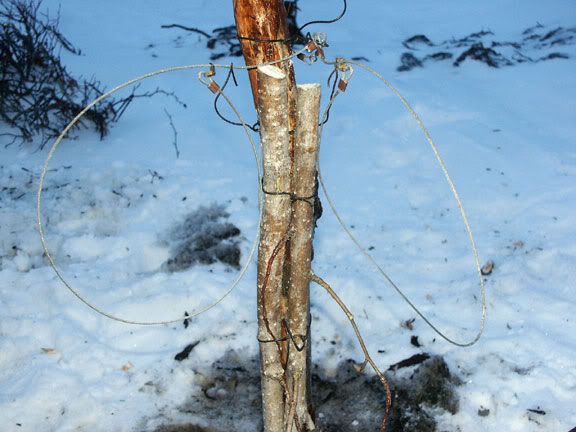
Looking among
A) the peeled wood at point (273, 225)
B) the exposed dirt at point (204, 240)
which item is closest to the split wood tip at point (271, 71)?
the peeled wood at point (273, 225)

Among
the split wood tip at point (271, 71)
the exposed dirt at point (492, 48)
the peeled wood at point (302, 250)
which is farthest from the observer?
the exposed dirt at point (492, 48)

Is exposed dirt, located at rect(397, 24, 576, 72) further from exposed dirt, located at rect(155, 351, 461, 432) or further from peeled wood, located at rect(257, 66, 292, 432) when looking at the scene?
peeled wood, located at rect(257, 66, 292, 432)

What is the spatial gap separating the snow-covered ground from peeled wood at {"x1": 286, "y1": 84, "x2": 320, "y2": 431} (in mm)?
817

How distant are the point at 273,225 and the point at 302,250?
18 cm

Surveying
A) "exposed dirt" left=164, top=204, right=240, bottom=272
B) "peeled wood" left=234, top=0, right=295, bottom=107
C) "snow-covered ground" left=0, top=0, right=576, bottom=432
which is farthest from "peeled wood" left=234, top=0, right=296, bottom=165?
"exposed dirt" left=164, top=204, right=240, bottom=272

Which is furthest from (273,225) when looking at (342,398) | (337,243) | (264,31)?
(337,243)

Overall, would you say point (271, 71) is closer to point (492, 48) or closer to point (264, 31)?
point (264, 31)

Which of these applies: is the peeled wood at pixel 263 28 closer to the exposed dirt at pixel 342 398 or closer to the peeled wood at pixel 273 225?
the peeled wood at pixel 273 225

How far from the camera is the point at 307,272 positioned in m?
2.21

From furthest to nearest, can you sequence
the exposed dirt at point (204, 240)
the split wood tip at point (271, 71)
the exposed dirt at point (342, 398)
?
the exposed dirt at point (204, 240) < the exposed dirt at point (342, 398) < the split wood tip at point (271, 71)

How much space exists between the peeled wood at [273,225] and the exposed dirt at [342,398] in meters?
0.61

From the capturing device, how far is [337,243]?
399 cm

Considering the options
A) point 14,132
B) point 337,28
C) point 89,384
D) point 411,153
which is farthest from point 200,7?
point 89,384

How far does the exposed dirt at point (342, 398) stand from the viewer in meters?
2.94
